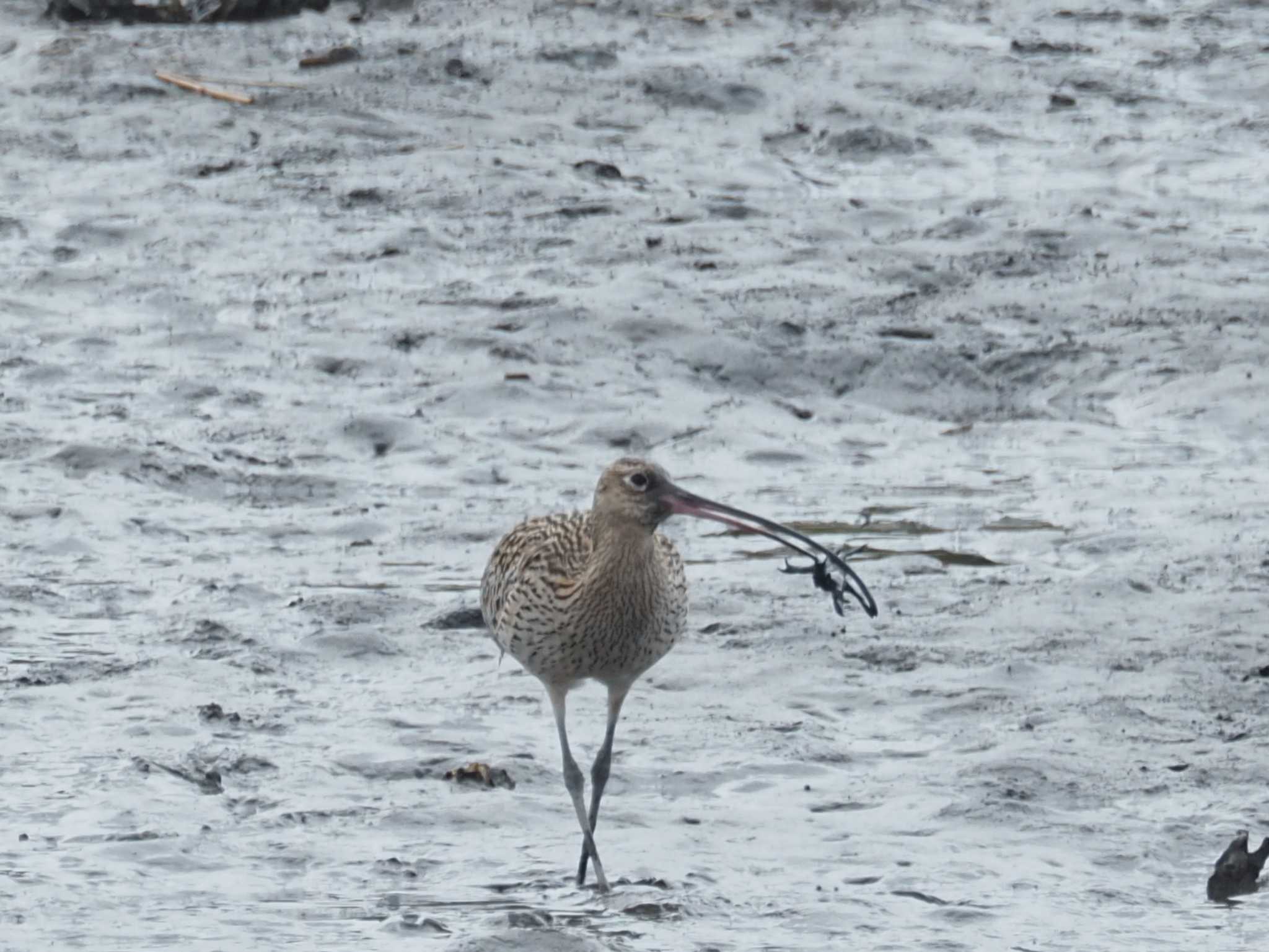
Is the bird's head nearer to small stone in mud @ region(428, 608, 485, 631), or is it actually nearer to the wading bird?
the wading bird

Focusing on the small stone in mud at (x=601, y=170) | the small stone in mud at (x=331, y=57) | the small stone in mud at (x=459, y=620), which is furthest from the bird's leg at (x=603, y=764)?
the small stone in mud at (x=331, y=57)

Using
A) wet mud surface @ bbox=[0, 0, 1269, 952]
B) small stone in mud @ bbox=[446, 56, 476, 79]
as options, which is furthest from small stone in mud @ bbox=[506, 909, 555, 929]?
small stone in mud @ bbox=[446, 56, 476, 79]

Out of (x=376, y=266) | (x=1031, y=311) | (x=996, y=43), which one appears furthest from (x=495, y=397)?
(x=996, y=43)

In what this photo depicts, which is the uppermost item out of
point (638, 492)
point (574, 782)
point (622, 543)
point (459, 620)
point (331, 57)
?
point (638, 492)

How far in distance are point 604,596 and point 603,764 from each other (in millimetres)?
506

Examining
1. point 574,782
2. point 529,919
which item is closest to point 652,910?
point 529,919

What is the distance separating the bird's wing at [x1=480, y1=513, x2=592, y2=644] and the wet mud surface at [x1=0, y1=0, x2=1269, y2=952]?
0.53m

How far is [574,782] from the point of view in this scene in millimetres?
7078

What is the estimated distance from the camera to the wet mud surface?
6926 millimetres

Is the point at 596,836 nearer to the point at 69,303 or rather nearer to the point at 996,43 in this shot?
the point at 69,303

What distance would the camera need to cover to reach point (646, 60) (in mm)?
Result: 15312

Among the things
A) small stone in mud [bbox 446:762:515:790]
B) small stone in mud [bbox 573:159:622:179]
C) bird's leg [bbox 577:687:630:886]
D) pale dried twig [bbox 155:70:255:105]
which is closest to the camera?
bird's leg [bbox 577:687:630:886]

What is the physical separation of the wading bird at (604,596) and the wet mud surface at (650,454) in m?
0.36

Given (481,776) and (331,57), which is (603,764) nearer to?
(481,776)
